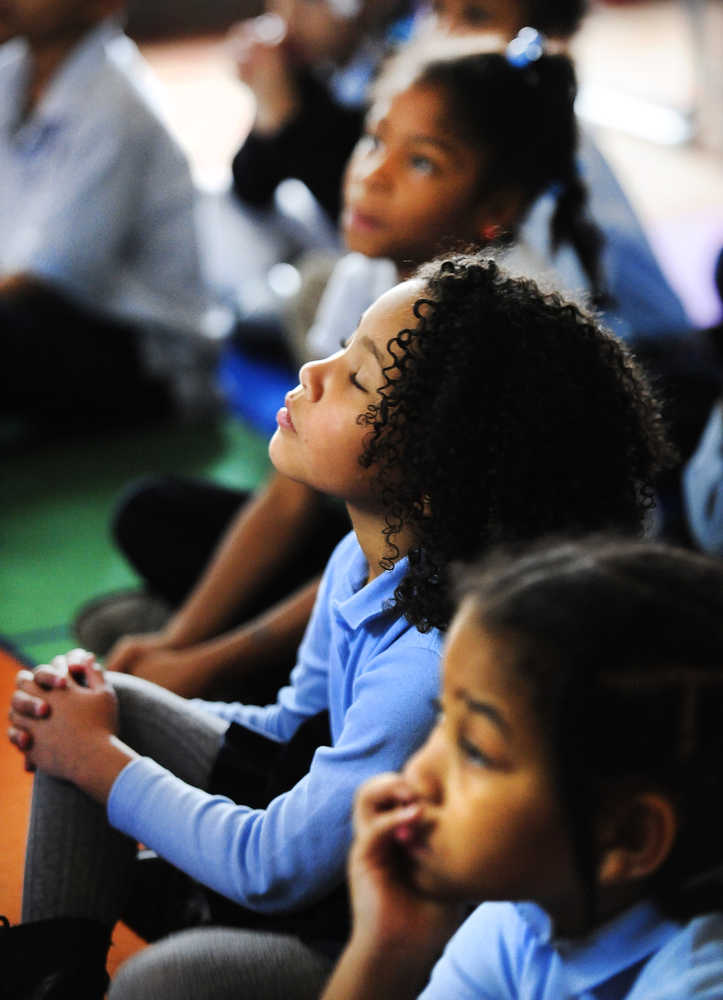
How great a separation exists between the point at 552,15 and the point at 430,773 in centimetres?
150

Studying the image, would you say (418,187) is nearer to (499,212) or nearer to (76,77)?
(499,212)

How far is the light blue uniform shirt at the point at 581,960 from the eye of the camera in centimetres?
62

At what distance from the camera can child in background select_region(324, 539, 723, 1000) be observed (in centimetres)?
58

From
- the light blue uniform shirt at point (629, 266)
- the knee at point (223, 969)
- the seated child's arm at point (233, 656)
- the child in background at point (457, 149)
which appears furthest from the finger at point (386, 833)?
the light blue uniform shirt at point (629, 266)

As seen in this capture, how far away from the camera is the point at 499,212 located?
1.42m

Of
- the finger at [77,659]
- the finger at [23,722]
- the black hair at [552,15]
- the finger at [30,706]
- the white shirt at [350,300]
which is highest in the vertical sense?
the finger at [30,706]

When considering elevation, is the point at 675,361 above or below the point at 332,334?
below

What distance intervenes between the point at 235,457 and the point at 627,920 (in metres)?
1.78

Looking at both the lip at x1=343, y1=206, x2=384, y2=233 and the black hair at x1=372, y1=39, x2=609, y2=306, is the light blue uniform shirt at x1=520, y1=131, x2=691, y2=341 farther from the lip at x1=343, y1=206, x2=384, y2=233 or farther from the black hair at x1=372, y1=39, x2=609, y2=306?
the lip at x1=343, y1=206, x2=384, y2=233

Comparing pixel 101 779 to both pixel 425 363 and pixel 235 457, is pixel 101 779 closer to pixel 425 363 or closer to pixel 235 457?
pixel 425 363

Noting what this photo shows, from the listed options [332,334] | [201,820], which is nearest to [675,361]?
[332,334]

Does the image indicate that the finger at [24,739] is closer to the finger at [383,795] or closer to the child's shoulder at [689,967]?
the finger at [383,795]

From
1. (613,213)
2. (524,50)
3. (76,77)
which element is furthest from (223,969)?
(76,77)

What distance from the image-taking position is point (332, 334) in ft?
5.59
